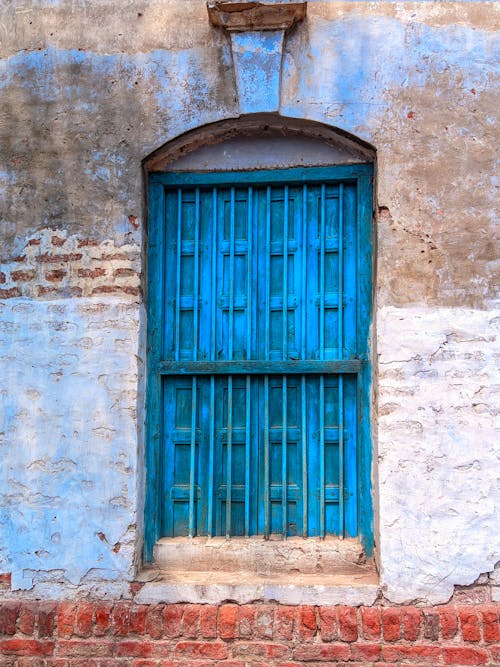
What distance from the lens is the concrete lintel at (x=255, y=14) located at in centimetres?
375

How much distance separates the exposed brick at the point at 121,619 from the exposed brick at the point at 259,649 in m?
0.55

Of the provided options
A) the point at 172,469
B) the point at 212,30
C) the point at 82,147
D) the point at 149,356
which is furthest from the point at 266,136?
the point at 172,469

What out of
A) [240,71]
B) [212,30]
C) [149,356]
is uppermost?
[212,30]

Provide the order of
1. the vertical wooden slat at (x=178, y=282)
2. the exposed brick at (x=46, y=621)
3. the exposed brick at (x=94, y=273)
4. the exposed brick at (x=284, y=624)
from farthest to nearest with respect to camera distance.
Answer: the vertical wooden slat at (x=178, y=282) < the exposed brick at (x=94, y=273) < the exposed brick at (x=46, y=621) < the exposed brick at (x=284, y=624)

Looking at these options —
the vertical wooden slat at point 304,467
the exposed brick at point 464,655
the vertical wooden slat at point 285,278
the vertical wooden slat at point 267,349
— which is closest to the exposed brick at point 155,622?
the vertical wooden slat at point 267,349

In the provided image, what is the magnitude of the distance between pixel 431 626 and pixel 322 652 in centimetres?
54

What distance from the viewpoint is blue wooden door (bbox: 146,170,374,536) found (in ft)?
12.5

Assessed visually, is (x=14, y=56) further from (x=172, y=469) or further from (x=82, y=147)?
(x=172, y=469)

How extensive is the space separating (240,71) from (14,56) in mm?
1284

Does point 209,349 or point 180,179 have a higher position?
point 180,179

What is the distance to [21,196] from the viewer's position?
3.94 meters

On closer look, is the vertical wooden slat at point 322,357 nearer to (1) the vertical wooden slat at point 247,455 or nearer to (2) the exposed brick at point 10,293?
(1) the vertical wooden slat at point 247,455

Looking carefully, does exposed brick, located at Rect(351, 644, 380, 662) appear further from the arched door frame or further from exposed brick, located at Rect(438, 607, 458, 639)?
the arched door frame

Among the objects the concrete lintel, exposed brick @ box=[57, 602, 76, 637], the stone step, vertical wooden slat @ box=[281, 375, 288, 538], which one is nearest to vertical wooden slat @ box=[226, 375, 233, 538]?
the stone step
